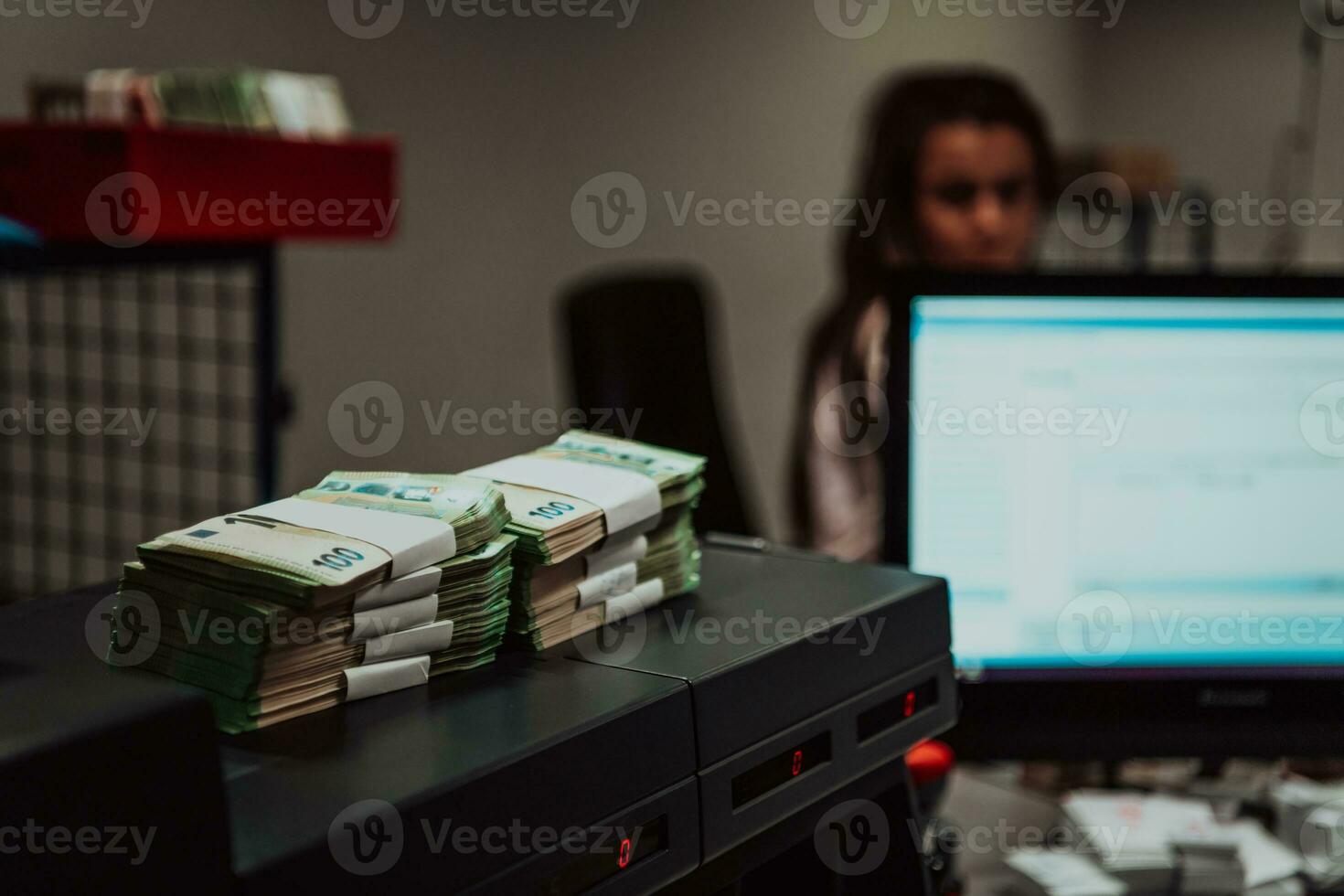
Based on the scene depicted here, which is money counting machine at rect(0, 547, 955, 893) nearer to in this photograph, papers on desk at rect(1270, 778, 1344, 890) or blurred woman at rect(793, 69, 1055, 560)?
papers on desk at rect(1270, 778, 1344, 890)

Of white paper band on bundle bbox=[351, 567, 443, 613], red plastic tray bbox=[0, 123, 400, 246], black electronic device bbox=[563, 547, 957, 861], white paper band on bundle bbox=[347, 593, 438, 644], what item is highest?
red plastic tray bbox=[0, 123, 400, 246]

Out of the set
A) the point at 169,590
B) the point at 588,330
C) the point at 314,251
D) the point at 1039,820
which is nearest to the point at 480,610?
the point at 169,590

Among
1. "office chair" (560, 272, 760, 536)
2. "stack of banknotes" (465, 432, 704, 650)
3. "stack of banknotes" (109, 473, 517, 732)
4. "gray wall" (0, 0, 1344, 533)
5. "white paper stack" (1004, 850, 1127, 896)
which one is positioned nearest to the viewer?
"stack of banknotes" (109, 473, 517, 732)

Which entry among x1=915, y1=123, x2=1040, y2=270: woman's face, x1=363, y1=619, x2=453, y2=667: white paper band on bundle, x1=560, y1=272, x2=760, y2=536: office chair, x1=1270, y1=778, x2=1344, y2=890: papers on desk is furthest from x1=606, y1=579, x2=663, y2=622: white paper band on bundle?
x1=915, y1=123, x2=1040, y2=270: woman's face

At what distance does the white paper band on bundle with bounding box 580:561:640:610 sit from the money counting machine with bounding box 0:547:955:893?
0.06 feet

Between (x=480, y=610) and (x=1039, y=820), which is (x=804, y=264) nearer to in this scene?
(x=1039, y=820)

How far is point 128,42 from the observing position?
6.94 feet

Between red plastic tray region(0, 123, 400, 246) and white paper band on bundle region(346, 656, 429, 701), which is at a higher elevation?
red plastic tray region(0, 123, 400, 246)

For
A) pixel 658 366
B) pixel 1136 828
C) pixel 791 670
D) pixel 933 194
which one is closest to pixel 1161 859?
pixel 1136 828

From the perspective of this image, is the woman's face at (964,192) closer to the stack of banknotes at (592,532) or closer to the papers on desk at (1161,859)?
the papers on desk at (1161,859)

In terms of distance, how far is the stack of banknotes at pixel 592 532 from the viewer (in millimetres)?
679

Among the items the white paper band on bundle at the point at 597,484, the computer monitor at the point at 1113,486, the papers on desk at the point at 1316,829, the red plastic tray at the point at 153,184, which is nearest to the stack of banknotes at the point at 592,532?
the white paper band on bundle at the point at 597,484

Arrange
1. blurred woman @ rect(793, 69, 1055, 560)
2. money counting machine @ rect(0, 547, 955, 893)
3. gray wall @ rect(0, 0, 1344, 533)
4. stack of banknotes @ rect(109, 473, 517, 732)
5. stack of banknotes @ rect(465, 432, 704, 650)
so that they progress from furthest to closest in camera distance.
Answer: gray wall @ rect(0, 0, 1344, 533), blurred woman @ rect(793, 69, 1055, 560), stack of banknotes @ rect(465, 432, 704, 650), stack of banknotes @ rect(109, 473, 517, 732), money counting machine @ rect(0, 547, 955, 893)

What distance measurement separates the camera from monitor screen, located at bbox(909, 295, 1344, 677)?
3.64ft
